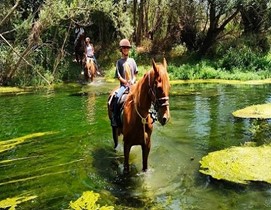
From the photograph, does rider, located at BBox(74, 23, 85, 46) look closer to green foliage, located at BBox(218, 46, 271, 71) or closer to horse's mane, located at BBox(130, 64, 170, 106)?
green foliage, located at BBox(218, 46, 271, 71)

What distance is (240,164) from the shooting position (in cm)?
777

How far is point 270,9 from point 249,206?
2203cm

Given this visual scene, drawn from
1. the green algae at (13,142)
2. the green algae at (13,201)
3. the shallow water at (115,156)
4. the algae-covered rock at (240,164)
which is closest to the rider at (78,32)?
the shallow water at (115,156)

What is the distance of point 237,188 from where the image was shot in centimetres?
→ 672

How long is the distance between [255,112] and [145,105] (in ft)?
22.6

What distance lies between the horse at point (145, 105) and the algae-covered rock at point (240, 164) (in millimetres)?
1317

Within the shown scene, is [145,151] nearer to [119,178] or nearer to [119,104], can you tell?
[119,178]

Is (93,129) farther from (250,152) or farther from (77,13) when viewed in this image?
(77,13)

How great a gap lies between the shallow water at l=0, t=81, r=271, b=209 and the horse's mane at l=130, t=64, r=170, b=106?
1.51 m

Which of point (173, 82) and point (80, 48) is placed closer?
point (173, 82)

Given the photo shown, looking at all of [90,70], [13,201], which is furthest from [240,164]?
[90,70]

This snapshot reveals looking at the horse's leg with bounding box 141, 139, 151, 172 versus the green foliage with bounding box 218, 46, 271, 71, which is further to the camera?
the green foliage with bounding box 218, 46, 271, 71

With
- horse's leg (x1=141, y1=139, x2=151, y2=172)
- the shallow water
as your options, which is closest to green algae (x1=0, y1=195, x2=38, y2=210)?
the shallow water

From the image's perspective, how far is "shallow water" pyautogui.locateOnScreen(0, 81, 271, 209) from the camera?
21.2 ft
